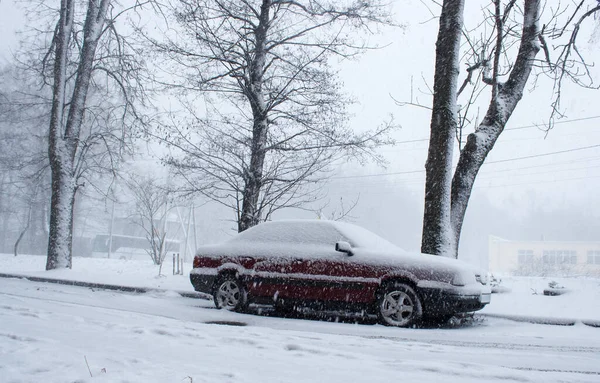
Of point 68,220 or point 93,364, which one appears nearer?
point 93,364

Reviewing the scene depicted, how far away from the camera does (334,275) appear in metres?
7.40

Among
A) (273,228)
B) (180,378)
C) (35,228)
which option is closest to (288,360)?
(180,378)

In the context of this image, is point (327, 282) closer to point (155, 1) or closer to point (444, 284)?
point (444, 284)

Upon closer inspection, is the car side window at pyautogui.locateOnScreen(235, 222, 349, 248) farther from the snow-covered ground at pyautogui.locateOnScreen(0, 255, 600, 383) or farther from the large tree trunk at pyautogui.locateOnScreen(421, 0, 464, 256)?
the large tree trunk at pyautogui.locateOnScreen(421, 0, 464, 256)

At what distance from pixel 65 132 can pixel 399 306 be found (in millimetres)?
13043

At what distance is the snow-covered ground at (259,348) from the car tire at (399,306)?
301 millimetres

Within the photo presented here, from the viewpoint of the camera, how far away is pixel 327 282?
24.3 ft

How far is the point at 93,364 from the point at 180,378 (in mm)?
758

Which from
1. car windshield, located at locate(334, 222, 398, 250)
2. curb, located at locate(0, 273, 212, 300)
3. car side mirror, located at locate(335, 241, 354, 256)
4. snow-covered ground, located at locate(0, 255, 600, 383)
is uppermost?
car windshield, located at locate(334, 222, 398, 250)

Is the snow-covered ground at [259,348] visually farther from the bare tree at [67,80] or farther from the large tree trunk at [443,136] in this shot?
the bare tree at [67,80]

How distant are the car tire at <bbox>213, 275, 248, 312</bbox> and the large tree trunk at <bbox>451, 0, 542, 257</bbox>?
4407mm

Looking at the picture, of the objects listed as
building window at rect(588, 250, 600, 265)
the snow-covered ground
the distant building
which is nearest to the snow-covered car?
the snow-covered ground

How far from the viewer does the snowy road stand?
3.69 meters

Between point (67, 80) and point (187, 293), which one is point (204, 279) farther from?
point (67, 80)
